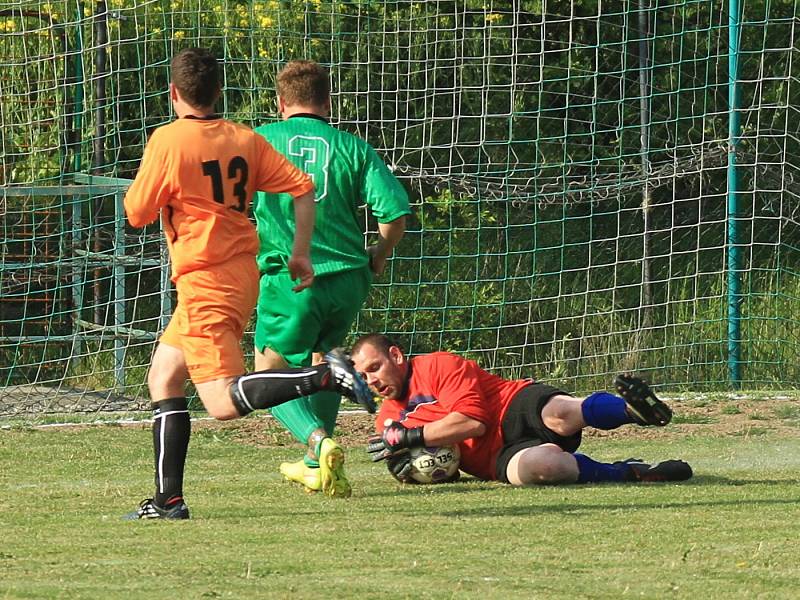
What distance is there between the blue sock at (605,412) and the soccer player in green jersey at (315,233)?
116 cm

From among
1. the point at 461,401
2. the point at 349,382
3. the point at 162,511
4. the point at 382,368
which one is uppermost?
the point at 349,382

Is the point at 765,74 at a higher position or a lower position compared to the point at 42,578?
higher

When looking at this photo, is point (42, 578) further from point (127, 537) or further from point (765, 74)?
point (765, 74)

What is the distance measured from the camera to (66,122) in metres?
13.1

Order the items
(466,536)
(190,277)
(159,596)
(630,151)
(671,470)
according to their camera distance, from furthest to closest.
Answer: (630,151), (671,470), (190,277), (466,536), (159,596)

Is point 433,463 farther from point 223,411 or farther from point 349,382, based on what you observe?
point 349,382

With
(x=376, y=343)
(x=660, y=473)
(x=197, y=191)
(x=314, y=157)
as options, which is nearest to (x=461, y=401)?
(x=376, y=343)

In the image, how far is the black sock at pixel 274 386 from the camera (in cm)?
539

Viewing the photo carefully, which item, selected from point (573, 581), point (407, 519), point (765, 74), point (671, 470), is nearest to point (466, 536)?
point (407, 519)

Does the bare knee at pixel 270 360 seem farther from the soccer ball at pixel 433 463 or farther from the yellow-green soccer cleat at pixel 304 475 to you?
the soccer ball at pixel 433 463

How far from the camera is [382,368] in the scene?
670 centimetres

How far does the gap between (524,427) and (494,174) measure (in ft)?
22.2

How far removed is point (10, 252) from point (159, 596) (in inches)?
399

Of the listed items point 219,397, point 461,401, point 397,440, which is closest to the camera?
point 219,397
